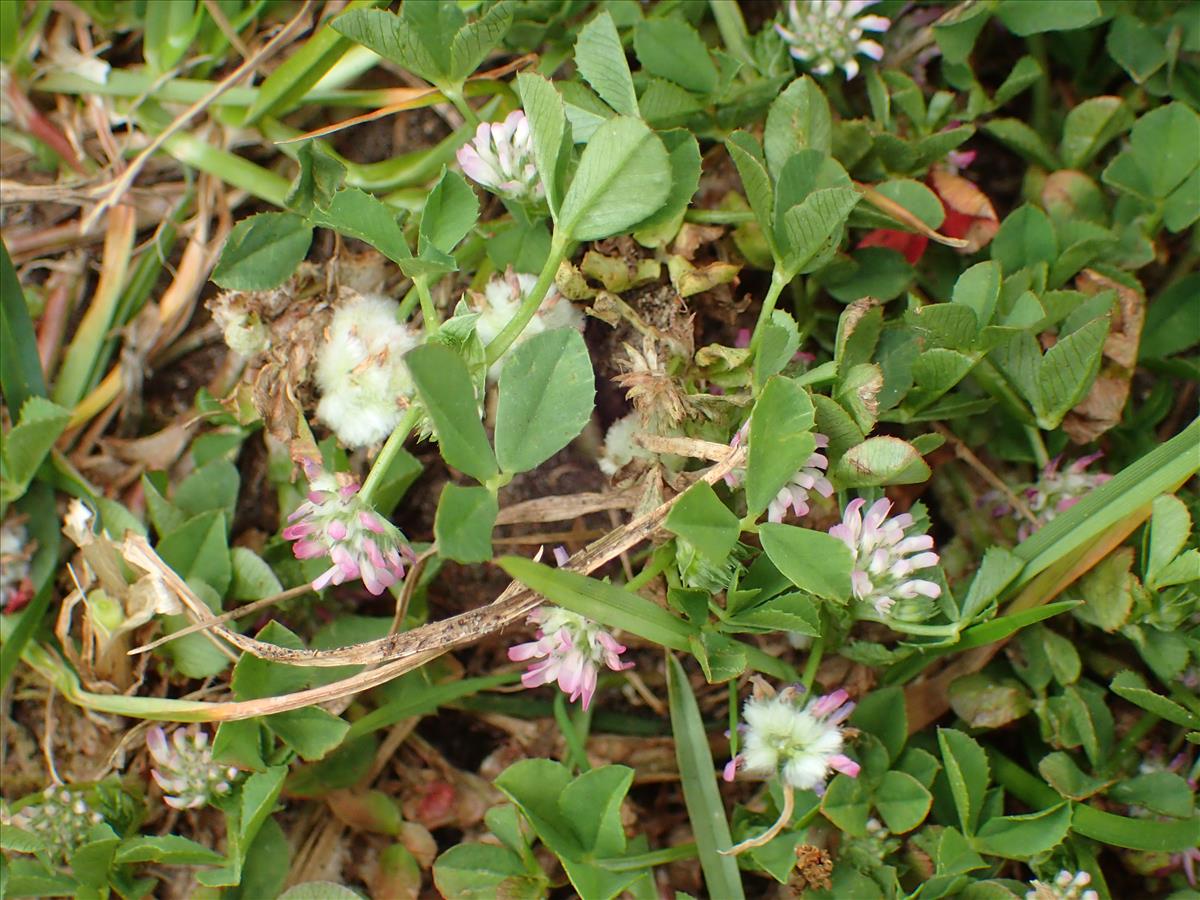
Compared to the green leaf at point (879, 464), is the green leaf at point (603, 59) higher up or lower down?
higher up

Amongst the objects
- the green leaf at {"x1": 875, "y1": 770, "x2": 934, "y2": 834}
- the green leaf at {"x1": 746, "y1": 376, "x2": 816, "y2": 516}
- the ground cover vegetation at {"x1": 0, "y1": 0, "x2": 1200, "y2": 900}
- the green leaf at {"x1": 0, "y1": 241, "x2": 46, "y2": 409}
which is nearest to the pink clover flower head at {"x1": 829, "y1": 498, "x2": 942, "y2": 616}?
the ground cover vegetation at {"x1": 0, "y1": 0, "x2": 1200, "y2": 900}

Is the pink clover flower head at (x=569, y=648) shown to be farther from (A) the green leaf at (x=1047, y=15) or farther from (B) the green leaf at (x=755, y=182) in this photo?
(A) the green leaf at (x=1047, y=15)

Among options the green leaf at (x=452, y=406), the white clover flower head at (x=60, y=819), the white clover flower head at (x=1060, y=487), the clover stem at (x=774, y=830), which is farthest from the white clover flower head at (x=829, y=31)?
the white clover flower head at (x=60, y=819)

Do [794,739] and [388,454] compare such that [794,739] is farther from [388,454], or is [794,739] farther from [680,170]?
[680,170]

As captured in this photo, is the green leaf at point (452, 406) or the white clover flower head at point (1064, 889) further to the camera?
the white clover flower head at point (1064, 889)

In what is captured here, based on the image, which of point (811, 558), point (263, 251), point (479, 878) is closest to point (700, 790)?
point (479, 878)
